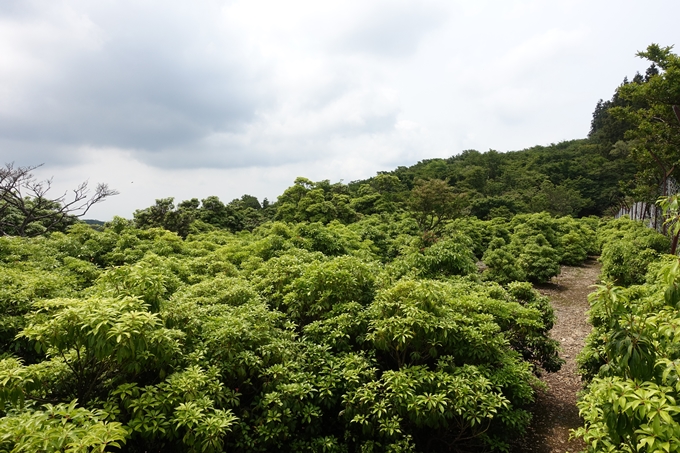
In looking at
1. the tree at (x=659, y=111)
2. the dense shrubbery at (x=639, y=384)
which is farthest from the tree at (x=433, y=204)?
the dense shrubbery at (x=639, y=384)

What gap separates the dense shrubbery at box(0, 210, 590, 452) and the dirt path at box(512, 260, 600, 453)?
0.83 m

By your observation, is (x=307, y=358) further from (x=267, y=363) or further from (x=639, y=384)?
(x=639, y=384)

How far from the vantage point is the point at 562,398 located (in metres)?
7.21

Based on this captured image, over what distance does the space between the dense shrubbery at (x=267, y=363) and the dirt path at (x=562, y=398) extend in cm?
83

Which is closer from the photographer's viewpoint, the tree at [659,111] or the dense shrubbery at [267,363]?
the dense shrubbery at [267,363]

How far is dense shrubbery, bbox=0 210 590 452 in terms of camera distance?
323 centimetres

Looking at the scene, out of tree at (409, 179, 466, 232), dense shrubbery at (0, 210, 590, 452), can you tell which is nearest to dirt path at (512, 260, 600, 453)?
dense shrubbery at (0, 210, 590, 452)

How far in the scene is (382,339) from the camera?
4754mm

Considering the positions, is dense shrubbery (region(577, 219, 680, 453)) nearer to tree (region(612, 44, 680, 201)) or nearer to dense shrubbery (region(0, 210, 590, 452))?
dense shrubbery (region(0, 210, 590, 452))

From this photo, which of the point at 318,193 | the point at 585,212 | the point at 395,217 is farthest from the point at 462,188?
the point at 318,193

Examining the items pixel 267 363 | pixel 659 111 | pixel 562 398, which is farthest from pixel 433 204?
pixel 267 363

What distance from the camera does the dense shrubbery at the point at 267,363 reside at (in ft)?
10.6

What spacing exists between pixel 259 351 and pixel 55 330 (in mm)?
2178

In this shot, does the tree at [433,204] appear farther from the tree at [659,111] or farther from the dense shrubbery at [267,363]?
the dense shrubbery at [267,363]
